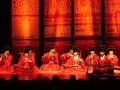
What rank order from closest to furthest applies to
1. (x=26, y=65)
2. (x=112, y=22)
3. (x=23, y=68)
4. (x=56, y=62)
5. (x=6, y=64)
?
(x=23, y=68)
(x=26, y=65)
(x=6, y=64)
(x=56, y=62)
(x=112, y=22)

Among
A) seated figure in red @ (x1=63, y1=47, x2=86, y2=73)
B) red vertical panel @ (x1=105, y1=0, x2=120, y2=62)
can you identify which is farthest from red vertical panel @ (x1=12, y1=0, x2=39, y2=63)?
red vertical panel @ (x1=105, y1=0, x2=120, y2=62)

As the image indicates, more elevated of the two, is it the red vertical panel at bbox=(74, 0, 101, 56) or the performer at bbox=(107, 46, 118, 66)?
the red vertical panel at bbox=(74, 0, 101, 56)

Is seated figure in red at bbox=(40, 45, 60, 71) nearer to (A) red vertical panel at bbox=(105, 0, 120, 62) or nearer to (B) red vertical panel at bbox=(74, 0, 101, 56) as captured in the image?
(B) red vertical panel at bbox=(74, 0, 101, 56)

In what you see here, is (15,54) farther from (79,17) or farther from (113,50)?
(113,50)

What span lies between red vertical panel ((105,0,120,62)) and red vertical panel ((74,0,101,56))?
223 millimetres

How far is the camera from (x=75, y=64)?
25.5 ft

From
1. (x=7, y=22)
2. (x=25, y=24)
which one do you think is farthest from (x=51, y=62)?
(x=7, y=22)

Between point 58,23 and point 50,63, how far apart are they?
1537 millimetres

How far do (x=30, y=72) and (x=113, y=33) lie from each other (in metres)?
2.70

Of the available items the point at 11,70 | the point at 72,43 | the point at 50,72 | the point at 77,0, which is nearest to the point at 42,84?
the point at 50,72

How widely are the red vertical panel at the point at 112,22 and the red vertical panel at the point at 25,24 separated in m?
1.98

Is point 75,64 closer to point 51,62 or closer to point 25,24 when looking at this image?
point 51,62

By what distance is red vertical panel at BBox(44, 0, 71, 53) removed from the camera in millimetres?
9023

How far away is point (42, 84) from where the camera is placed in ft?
18.7
